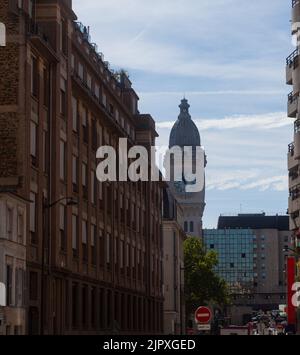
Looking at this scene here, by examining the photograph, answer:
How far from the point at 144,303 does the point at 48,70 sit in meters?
39.6

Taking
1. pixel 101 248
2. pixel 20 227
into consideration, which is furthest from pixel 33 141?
pixel 101 248

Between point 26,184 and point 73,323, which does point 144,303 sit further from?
point 26,184

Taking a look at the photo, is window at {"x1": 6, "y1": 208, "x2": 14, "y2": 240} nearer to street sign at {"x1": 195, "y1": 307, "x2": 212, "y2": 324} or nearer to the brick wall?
the brick wall

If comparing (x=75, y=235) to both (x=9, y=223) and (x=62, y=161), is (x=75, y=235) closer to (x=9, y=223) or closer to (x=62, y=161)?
(x=62, y=161)

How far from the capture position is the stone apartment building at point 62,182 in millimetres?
48000

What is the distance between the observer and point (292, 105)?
90.4m

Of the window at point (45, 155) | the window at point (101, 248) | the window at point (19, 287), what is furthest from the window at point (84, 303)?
the window at point (19, 287)

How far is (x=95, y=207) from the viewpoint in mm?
65938

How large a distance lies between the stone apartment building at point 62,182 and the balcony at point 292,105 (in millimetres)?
17129

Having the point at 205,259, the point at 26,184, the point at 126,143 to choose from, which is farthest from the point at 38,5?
the point at 205,259

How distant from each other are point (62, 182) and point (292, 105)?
134ft

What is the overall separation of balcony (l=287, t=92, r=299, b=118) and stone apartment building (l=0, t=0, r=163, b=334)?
17129 mm

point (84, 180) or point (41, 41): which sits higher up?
point (41, 41)

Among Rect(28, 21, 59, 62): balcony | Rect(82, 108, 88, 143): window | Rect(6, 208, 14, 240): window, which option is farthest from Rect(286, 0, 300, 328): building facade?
Rect(6, 208, 14, 240): window
